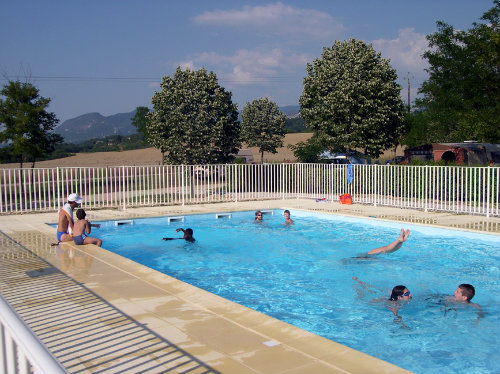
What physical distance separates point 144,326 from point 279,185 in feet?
55.4

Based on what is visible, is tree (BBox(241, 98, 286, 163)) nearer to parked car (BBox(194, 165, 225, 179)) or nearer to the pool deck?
parked car (BBox(194, 165, 225, 179))

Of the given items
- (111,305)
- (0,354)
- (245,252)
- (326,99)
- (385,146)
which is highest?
(326,99)

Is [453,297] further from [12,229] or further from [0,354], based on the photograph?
[12,229]

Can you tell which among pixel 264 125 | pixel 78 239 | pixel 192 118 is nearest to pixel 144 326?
pixel 78 239

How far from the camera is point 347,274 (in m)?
10.1

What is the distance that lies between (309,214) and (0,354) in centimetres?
1453

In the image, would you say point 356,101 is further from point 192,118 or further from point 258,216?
point 258,216

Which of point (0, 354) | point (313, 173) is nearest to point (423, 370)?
point (0, 354)

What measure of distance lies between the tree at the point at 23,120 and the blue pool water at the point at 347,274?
7.91 m

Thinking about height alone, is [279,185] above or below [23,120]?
below

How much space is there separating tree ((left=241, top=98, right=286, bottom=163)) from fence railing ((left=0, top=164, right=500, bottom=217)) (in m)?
28.8

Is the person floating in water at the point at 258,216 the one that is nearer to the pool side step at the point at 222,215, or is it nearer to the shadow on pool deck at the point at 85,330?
the pool side step at the point at 222,215

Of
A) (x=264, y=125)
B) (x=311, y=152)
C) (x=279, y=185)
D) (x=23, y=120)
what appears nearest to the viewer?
(x=23, y=120)

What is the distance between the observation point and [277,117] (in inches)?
1994
